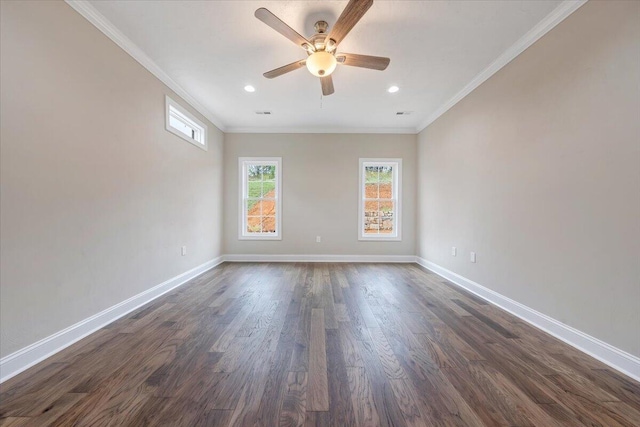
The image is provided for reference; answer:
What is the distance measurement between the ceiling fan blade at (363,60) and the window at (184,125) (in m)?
2.29

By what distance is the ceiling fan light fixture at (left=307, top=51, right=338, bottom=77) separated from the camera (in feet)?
7.42

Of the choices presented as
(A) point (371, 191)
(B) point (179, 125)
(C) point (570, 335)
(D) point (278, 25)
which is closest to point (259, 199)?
(B) point (179, 125)

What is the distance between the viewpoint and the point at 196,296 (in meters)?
3.04

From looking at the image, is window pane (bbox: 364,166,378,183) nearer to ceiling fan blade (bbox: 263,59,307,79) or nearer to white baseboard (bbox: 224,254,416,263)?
white baseboard (bbox: 224,254,416,263)

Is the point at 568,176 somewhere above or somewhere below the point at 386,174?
below

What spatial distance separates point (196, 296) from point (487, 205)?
3643 millimetres

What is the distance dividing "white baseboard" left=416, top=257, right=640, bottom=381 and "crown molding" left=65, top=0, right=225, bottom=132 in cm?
464

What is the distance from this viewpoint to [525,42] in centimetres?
242

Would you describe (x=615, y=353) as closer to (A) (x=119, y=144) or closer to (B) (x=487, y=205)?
(B) (x=487, y=205)

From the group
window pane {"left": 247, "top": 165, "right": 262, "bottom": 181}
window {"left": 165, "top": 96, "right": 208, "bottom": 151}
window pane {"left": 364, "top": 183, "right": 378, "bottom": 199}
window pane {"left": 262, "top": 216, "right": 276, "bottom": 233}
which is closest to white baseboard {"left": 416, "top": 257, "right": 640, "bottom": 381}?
window pane {"left": 364, "top": 183, "right": 378, "bottom": 199}

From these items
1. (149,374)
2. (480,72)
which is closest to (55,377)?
(149,374)

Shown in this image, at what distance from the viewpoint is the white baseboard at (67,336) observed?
61.5 inches

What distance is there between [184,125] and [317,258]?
11.0 ft

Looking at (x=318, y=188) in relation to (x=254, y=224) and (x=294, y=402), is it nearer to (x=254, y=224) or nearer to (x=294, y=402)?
(x=254, y=224)
